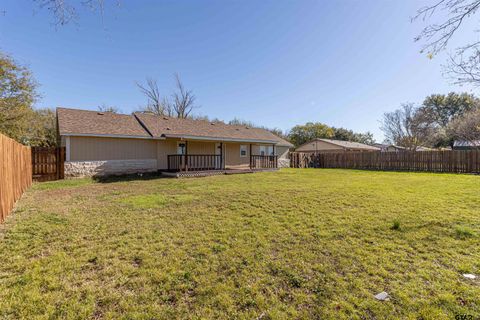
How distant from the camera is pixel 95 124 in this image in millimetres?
13211

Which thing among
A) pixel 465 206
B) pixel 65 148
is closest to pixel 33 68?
pixel 65 148

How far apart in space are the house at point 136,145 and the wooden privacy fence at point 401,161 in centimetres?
807

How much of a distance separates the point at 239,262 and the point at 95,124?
13.7 metres

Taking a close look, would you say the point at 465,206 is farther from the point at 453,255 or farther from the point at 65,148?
the point at 65,148

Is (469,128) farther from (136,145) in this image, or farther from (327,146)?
(136,145)

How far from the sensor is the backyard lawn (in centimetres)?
227

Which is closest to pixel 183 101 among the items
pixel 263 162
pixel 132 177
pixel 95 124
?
pixel 263 162

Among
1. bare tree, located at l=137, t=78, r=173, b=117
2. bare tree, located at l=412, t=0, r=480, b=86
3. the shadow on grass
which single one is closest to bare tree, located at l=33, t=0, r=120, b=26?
bare tree, located at l=412, t=0, r=480, b=86

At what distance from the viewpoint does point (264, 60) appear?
52.7 ft

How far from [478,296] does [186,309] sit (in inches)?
123

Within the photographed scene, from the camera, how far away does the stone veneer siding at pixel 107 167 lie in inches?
463

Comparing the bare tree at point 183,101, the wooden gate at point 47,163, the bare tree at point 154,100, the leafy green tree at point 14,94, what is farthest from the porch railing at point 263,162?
the bare tree at point 154,100

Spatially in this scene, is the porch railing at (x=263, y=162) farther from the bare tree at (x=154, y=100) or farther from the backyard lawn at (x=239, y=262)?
the bare tree at (x=154, y=100)

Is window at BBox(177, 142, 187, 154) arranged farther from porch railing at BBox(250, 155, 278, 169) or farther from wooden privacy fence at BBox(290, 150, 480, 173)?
wooden privacy fence at BBox(290, 150, 480, 173)
